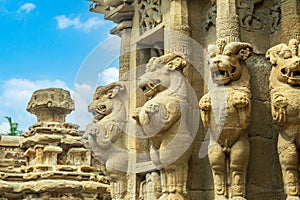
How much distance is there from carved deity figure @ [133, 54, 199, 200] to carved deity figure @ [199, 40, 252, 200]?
556 mm

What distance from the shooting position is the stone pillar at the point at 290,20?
25.6ft

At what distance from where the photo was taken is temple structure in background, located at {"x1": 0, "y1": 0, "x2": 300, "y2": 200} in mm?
7367

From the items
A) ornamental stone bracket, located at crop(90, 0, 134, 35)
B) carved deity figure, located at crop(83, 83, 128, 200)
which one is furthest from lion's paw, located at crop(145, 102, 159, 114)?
ornamental stone bracket, located at crop(90, 0, 134, 35)

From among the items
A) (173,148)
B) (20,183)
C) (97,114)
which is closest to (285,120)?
(173,148)

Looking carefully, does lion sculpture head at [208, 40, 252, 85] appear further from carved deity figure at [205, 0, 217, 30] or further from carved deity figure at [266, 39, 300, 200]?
carved deity figure at [205, 0, 217, 30]

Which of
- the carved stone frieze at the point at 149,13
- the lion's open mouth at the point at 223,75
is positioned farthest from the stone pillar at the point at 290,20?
the carved stone frieze at the point at 149,13

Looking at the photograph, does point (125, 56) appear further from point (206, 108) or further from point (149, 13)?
point (206, 108)

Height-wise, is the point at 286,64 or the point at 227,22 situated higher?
the point at 227,22

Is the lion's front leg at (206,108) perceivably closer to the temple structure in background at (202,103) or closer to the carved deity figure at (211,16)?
the temple structure in background at (202,103)

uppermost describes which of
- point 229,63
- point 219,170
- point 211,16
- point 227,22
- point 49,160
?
point 211,16

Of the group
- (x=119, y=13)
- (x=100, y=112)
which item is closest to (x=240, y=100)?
(x=100, y=112)

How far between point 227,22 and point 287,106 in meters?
1.38

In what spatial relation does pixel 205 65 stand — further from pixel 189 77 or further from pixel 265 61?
pixel 265 61

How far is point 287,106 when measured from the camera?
23.2ft
